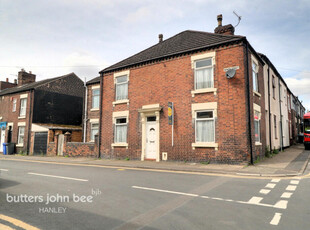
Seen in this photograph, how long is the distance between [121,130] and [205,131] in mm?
6332

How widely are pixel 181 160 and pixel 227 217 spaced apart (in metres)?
8.73

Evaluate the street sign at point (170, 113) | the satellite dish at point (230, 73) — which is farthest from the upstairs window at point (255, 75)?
the street sign at point (170, 113)

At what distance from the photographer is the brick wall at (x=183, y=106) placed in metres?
11.6

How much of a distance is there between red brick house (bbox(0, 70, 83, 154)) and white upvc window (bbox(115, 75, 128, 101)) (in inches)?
319

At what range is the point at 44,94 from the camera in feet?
78.3

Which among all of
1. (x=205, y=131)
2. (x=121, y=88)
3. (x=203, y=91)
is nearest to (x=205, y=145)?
(x=205, y=131)

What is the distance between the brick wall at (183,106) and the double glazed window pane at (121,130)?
436 mm

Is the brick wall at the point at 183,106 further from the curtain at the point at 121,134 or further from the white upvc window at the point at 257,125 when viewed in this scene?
the white upvc window at the point at 257,125

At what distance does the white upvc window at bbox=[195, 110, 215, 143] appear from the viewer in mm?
12266

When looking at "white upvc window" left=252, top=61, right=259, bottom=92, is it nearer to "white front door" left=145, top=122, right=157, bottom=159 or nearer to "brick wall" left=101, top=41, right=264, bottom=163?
"brick wall" left=101, top=41, right=264, bottom=163

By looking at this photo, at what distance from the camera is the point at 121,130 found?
15852 millimetres

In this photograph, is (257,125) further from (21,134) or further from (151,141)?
(21,134)

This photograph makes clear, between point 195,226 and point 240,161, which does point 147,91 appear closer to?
point 240,161

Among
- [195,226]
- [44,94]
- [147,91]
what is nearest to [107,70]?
[147,91]
